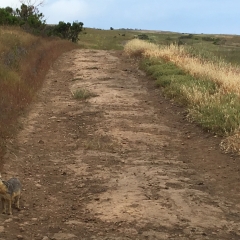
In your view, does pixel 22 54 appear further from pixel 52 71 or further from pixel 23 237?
pixel 23 237

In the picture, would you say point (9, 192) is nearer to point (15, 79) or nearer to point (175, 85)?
point (15, 79)

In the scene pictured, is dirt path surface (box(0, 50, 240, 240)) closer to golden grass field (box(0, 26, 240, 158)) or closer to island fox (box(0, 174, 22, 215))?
island fox (box(0, 174, 22, 215))

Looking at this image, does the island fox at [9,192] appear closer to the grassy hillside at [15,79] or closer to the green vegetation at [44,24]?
the grassy hillside at [15,79]

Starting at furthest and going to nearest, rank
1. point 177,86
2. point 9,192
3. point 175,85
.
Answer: point 175,85 < point 177,86 < point 9,192

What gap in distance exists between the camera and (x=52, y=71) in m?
16.1

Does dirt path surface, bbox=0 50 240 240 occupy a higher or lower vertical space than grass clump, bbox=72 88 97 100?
lower

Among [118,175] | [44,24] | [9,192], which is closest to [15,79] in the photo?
[118,175]

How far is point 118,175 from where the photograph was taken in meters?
5.65

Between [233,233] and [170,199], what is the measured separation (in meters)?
0.86

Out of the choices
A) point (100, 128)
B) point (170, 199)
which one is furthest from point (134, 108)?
point (170, 199)

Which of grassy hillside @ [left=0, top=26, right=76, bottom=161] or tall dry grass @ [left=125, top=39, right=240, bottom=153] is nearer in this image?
tall dry grass @ [left=125, top=39, right=240, bottom=153]

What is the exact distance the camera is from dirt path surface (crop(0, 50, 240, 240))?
420 centimetres

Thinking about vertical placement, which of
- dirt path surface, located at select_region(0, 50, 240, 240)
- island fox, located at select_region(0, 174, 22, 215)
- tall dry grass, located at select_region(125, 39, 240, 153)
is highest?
tall dry grass, located at select_region(125, 39, 240, 153)

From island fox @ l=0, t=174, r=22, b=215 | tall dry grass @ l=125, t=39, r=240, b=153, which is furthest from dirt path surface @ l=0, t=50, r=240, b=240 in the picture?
tall dry grass @ l=125, t=39, r=240, b=153
